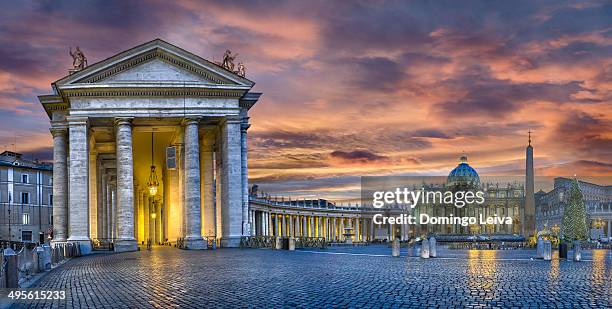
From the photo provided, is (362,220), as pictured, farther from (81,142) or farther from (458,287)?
(458,287)

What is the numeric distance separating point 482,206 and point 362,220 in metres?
36.7

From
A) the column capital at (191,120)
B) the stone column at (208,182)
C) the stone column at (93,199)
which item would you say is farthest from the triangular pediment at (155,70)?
the stone column at (93,199)

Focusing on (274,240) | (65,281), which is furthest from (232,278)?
(274,240)

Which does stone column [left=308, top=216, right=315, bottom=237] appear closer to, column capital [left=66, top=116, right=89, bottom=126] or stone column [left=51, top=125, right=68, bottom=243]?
stone column [left=51, top=125, right=68, bottom=243]

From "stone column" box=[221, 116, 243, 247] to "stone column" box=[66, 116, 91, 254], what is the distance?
31.6ft

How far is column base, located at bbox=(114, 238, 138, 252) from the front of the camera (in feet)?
165

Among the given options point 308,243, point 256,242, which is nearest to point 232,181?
point 256,242

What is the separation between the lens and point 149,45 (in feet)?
166

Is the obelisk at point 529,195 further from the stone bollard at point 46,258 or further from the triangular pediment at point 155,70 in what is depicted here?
the stone bollard at point 46,258

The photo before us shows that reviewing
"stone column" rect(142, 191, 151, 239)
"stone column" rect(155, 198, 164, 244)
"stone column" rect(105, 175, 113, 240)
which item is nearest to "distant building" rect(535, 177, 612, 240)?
"stone column" rect(155, 198, 164, 244)

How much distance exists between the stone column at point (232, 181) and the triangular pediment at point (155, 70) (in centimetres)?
314

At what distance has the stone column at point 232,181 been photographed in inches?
2053

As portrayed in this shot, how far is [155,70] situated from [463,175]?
149531 millimetres

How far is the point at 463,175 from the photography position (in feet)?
628
